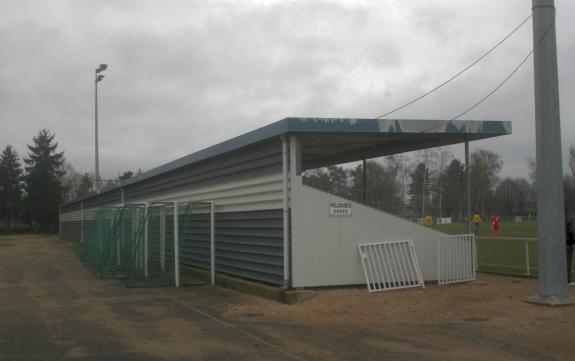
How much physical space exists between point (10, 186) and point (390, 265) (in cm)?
7154

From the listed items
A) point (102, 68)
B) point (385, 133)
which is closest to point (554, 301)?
point (385, 133)

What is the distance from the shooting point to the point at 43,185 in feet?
236

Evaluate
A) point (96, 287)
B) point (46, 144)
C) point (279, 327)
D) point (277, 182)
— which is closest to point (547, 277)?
point (279, 327)

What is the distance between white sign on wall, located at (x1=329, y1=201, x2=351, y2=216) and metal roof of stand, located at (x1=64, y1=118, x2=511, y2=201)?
1.37 m

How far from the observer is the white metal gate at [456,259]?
12.8 meters

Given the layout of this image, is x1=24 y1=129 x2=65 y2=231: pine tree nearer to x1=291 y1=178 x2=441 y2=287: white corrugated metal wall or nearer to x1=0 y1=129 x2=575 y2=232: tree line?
x1=0 y1=129 x2=575 y2=232: tree line

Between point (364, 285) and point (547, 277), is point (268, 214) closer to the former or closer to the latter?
point (364, 285)

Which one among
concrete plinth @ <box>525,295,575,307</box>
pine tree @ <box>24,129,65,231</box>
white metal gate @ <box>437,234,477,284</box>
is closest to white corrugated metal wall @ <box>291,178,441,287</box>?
white metal gate @ <box>437,234,477,284</box>

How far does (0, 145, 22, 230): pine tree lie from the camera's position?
2901 inches

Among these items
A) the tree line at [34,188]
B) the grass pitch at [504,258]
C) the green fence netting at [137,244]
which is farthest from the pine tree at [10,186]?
the grass pitch at [504,258]

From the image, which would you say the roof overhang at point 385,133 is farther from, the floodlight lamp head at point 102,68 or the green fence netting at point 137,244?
the floodlight lamp head at point 102,68

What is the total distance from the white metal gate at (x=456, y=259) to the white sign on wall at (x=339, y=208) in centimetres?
214

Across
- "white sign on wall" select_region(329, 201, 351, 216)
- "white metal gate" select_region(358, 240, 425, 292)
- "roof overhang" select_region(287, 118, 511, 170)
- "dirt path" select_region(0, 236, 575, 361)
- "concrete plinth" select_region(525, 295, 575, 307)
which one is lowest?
"dirt path" select_region(0, 236, 575, 361)

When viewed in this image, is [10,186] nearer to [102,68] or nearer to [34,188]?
[34,188]
